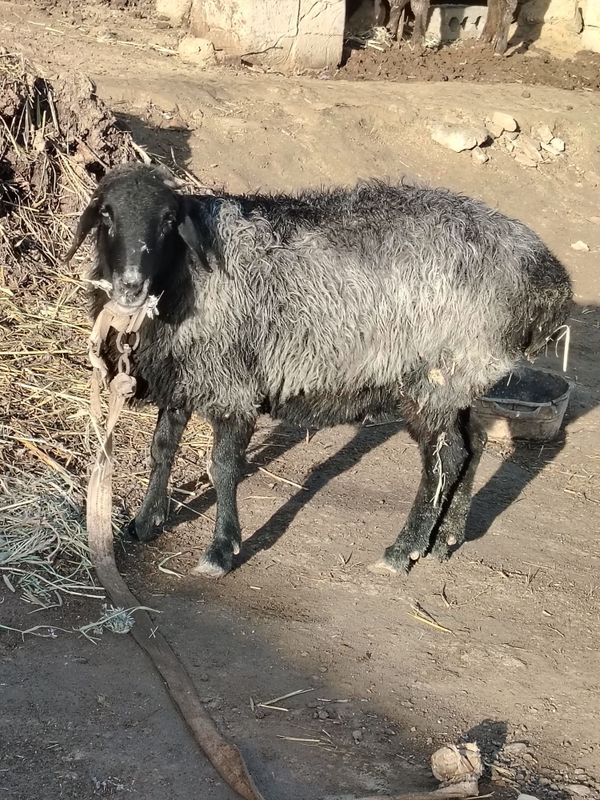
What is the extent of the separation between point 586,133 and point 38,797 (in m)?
11.3

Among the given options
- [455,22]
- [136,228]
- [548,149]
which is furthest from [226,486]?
[455,22]

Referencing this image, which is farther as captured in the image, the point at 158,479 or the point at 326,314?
the point at 158,479

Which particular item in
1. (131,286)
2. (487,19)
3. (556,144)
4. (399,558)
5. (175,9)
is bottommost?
(399,558)

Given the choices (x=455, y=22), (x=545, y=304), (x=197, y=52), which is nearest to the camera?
(x=545, y=304)

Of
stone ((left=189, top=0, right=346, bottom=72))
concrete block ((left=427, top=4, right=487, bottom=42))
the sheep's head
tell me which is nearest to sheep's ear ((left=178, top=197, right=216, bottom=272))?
the sheep's head

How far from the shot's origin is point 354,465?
6.10 m

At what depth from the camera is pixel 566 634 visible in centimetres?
454

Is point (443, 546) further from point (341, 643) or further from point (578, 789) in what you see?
point (578, 789)

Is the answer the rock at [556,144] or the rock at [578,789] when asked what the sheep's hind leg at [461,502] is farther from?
the rock at [556,144]

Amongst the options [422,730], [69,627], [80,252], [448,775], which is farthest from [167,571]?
[80,252]

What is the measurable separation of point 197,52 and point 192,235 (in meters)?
8.08

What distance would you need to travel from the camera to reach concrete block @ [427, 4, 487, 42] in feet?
49.2

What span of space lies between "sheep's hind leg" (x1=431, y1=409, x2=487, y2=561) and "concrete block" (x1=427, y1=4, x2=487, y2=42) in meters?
11.3

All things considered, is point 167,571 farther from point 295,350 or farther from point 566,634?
point 566,634
